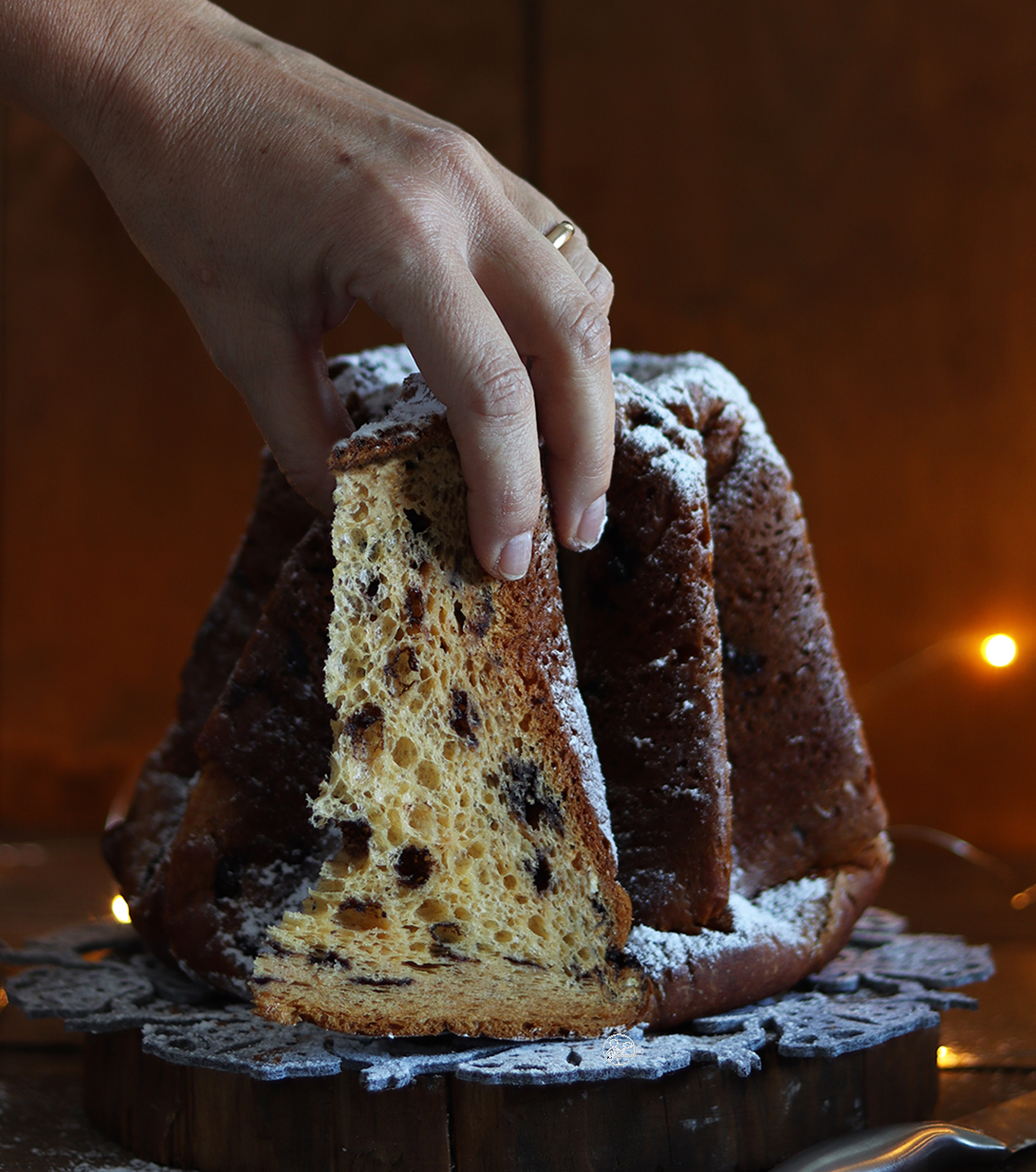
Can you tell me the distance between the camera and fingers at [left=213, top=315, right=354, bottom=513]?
1.04m

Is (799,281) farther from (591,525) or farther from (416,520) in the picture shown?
(416,520)

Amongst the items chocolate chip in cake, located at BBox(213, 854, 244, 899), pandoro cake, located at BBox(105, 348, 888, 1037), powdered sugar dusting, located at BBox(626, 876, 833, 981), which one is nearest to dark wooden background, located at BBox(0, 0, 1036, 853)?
pandoro cake, located at BBox(105, 348, 888, 1037)

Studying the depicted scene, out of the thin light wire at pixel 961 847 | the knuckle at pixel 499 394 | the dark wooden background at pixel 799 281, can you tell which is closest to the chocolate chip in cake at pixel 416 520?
the knuckle at pixel 499 394

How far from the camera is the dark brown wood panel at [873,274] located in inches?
96.2

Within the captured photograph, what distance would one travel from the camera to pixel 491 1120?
3.18ft

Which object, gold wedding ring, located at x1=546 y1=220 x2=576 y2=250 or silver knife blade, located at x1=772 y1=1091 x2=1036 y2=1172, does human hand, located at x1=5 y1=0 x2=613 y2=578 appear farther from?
silver knife blade, located at x1=772 y1=1091 x2=1036 y2=1172

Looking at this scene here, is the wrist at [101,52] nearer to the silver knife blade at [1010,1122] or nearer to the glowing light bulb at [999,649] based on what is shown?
the silver knife blade at [1010,1122]

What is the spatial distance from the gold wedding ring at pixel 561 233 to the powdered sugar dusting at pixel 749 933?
1.96ft

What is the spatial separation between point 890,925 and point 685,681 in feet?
1.74

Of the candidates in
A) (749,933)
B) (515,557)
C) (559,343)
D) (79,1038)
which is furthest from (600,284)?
(79,1038)

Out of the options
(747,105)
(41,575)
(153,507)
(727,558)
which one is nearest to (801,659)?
(727,558)

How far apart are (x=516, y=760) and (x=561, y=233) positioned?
446mm

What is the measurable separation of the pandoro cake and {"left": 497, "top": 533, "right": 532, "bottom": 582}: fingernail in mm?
30

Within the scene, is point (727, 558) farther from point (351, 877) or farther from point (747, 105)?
point (747, 105)
